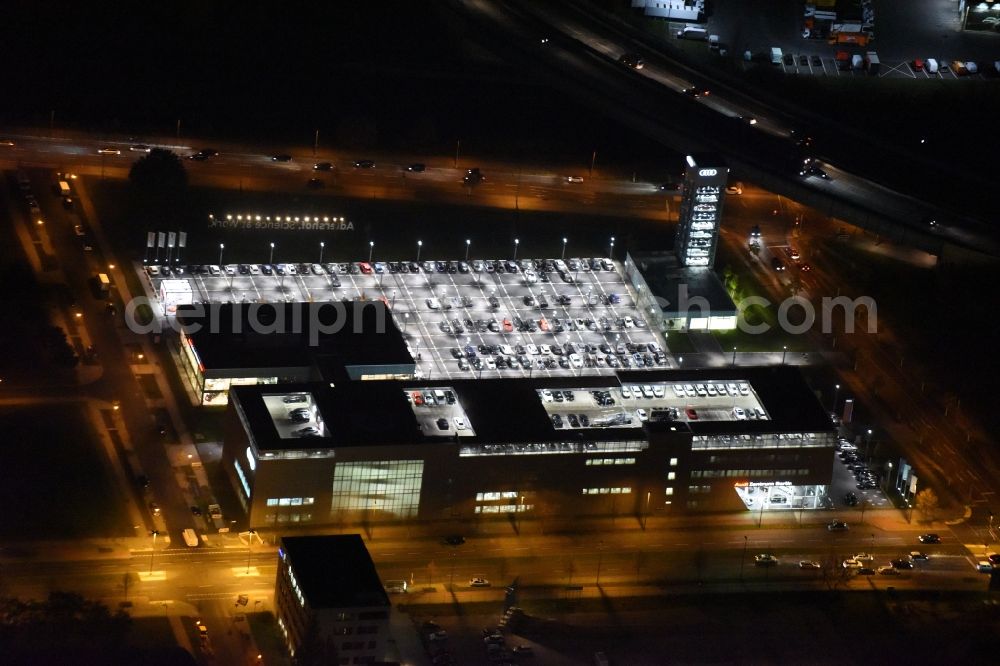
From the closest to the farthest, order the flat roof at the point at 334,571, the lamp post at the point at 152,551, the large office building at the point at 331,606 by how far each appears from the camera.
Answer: the large office building at the point at 331,606
the flat roof at the point at 334,571
the lamp post at the point at 152,551

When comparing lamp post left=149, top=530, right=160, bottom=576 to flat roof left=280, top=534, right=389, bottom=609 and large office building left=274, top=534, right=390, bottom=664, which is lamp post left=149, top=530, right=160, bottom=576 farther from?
large office building left=274, top=534, right=390, bottom=664

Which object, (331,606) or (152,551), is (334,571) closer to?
(331,606)

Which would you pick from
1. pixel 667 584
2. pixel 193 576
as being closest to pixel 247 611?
pixel 193 576

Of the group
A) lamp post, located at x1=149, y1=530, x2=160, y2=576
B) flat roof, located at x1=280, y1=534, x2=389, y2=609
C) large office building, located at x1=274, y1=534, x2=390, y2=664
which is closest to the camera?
large office building, located at x1=274, y1=534, x2=390, y2=664

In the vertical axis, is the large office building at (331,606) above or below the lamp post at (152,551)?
above

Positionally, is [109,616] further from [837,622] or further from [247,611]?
[837,622]

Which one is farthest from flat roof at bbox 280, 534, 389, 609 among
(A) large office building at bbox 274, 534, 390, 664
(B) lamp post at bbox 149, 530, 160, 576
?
(B) lamp post at bbox 149, 530, 160, 576

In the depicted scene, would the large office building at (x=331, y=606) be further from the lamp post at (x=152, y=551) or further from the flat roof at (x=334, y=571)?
the lamp post at (x=152, y=551)

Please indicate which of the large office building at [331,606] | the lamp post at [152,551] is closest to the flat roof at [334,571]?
the large office building at [331,606]
